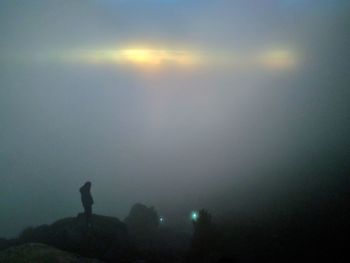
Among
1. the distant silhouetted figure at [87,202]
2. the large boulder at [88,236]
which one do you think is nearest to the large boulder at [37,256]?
the large boulder at [88,236]

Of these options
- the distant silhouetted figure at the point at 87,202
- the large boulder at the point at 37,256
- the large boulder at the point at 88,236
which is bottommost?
the large boulder at the point at 37,256

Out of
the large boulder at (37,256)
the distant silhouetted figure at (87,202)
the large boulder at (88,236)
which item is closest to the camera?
the large boulder at (37,256)

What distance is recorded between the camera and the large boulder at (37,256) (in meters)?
33.7

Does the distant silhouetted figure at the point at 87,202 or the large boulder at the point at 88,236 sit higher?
the distant silhouetted figure at the point at 87,202

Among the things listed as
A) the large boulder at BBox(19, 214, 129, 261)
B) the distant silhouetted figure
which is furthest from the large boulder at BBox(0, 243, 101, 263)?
the distant silhouetted figure

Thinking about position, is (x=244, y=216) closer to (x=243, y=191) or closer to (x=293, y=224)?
(x=293, y=224)

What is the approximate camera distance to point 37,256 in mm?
34500

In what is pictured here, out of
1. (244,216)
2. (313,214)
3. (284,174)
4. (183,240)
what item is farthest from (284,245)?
(284,174)

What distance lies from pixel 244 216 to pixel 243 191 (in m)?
22.9

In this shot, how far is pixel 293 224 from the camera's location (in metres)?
42.3

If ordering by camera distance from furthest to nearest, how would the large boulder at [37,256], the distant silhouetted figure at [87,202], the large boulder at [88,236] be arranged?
1. the distant silhouetted figure at [87,202]
2. the large boulder at [88,236]
3. the large boulder at [37,256]

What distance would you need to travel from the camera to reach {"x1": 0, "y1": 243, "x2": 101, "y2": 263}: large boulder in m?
33.7

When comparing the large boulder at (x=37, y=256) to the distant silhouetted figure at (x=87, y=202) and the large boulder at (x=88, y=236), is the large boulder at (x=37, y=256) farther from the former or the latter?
the distant silhouetted figure at (x=87, y=202)

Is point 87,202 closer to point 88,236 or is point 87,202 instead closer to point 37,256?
point 88,236
